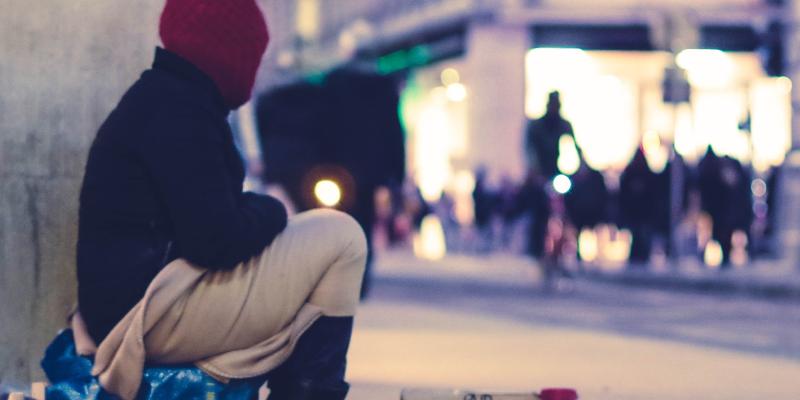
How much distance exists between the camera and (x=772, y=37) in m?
20.1

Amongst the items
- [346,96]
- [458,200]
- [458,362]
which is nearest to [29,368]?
A: [458,362]

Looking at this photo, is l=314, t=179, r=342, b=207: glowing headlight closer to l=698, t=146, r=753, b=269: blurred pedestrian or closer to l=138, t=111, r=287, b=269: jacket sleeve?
l=138, t=111, r=287, b=269: jacket sleeve

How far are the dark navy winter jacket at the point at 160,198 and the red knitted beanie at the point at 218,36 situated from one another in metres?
0.03

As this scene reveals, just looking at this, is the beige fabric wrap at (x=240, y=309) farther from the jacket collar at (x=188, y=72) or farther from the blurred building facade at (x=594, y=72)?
the blurred building facade at (x=594, y=72)

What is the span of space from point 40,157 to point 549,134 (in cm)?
1160

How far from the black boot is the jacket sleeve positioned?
268 mm

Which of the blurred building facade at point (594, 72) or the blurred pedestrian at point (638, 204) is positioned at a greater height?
the blurred building facade at point (594, 72)

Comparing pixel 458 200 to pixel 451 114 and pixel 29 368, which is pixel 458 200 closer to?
pixel 451 114

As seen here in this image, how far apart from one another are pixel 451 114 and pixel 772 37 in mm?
20850

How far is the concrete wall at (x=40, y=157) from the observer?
5.15 metres

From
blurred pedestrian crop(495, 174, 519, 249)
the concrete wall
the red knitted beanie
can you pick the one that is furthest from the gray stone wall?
blurred pedestrian crop(495, 174, 519, 249)

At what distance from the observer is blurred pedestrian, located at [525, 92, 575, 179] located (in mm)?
16469

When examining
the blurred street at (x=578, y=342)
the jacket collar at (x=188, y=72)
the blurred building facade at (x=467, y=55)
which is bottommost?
the blurred street at (x=578, y=342)

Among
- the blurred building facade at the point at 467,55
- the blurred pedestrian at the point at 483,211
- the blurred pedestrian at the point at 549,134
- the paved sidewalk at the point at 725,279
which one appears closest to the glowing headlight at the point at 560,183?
the blurred pedestrian at the point at 549,134
